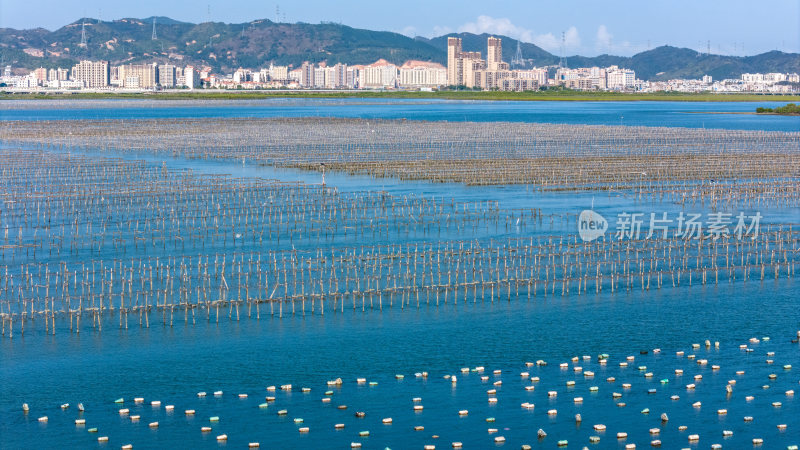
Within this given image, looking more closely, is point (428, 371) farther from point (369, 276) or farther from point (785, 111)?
point (785, 111)

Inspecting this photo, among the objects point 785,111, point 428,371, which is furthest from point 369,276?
point 785,111

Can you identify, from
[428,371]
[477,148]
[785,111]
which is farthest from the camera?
[785,111]

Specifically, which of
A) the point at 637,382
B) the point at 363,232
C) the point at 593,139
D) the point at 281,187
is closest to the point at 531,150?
the point at 593,139

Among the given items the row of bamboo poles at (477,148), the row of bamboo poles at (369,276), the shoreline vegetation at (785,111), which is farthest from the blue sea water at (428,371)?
the shoreline vegetation at (785,111)

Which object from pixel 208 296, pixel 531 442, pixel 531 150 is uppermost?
pixel 531 150

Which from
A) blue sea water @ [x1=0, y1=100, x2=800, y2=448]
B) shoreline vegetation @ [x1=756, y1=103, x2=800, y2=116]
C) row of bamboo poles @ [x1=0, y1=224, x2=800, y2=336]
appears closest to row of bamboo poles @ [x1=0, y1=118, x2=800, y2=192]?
row of bamboo poles @ [x1=0, y1=224, x2=800, y2=336]

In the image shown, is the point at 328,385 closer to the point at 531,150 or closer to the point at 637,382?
the point at 637,382

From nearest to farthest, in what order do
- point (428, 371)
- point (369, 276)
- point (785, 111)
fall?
point (428, 371) → point (369, 276) → point (785, 111)

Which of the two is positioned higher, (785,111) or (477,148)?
(785,111)

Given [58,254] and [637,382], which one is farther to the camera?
[58,254]
